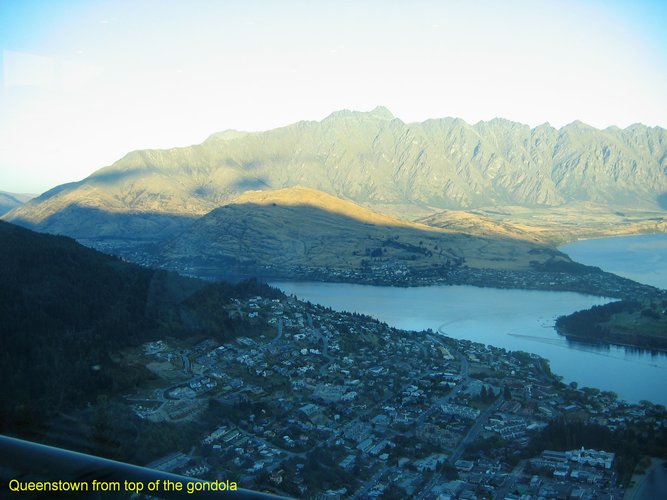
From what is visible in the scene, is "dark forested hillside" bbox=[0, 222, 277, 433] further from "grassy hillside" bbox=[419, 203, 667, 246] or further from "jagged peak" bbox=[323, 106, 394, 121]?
"jagged peak" bbox=[323, 106, 394, 121]

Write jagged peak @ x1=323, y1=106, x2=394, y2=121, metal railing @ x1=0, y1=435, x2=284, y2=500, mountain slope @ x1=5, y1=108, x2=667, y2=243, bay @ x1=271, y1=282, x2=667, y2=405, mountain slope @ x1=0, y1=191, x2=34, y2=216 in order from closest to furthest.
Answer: metal railing @ x1=0, y1=435, x2=284, y2=500 → bay @ x1=271, y1=282, x2=667, y2=405 → mountain slope @ x1=0, y1=191, x2=34, y2=216 → mountain slope @ x1=5, y1=108, x2=667, y2=243 → jagged peak @ x1=323, y1=106, x2=394, y2=121

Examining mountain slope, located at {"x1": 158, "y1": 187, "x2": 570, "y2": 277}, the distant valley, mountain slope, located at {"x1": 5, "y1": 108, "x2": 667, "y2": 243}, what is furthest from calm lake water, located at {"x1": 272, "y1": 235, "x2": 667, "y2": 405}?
mountain slope, located at {"x1": 5, "y1": 108, "x2": 667, "y2": 243}

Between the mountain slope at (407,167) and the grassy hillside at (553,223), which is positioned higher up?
the mountain slope at (407,167)

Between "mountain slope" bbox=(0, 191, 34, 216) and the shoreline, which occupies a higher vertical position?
"mountain slope" bbox=(0, 191, 34, 216)

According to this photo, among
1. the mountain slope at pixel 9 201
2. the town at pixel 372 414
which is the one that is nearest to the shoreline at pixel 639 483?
the town at pixel 372 414

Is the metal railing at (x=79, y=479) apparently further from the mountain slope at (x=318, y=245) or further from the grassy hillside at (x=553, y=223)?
the grassy hillside at (x=553, y=223)

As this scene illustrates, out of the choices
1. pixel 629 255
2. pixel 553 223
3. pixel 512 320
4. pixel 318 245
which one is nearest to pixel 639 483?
pixel 512 320

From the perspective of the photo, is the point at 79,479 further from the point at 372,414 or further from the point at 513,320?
the point at 513,320
